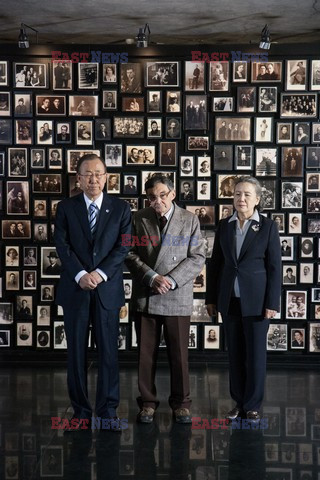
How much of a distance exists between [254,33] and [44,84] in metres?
2.42

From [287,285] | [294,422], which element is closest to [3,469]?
[294,422]

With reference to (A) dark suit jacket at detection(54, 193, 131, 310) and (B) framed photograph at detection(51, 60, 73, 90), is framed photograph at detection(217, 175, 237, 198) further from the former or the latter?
(A) dark suit jacket at detection(54, 193, 131, 310)

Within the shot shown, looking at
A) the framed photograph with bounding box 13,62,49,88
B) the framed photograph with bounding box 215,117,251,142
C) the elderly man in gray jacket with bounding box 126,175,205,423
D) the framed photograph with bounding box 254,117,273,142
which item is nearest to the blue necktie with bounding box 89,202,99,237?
the elderly man in gray jacket with bounding box 126,175,205,423

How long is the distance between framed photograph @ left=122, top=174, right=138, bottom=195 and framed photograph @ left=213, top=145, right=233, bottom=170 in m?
0.91

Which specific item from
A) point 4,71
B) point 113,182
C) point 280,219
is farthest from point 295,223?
point 4,71

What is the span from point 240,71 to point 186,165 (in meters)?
1.19

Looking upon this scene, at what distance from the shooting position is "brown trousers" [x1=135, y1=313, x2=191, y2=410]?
19.1ft

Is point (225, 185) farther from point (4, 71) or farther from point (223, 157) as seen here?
point (4, 71)

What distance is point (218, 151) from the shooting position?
25.7ft

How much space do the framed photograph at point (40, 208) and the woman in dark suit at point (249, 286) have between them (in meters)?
2.74

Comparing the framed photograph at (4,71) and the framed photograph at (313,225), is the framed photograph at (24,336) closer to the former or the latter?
the framed photograph at (4,71)

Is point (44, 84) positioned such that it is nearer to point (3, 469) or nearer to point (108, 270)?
point (108, 270)

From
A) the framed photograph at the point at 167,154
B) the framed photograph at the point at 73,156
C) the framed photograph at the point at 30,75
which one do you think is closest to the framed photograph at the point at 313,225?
the framed photograph at the point at 167,154

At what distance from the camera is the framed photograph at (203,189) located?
7853 millimetres
